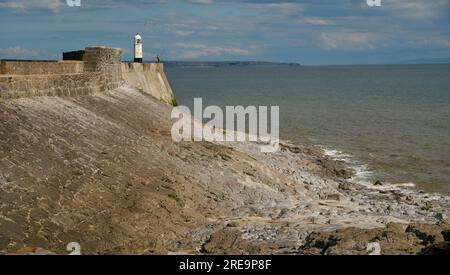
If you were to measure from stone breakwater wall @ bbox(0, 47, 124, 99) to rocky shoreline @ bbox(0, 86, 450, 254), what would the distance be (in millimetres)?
444

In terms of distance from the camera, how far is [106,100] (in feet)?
76.3

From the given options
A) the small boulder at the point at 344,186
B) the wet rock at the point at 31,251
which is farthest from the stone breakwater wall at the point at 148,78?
the wet rock at the point at 31,251

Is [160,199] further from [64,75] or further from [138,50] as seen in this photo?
[138,50]

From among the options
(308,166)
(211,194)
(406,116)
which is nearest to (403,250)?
(211,194)

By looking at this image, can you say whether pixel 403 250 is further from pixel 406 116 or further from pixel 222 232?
pixel 406 116

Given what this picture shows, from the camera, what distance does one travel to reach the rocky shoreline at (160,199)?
42.2 ft

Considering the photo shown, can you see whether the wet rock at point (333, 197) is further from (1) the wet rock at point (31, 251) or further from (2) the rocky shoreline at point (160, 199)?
(1) the wet rock at point (31, 251)

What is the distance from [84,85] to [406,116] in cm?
3441

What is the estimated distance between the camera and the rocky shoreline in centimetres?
1286

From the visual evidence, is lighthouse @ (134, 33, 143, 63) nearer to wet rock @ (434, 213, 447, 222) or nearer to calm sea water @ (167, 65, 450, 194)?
calm sea water @ (167, 65, 450, 194)

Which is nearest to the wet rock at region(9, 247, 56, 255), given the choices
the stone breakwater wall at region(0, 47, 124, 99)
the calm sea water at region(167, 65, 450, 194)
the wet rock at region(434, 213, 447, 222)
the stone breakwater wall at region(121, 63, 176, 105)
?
the stone breakwater wall at region(0, 47, 124, 99)

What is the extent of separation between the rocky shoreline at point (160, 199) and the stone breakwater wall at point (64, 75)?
0.44 m
